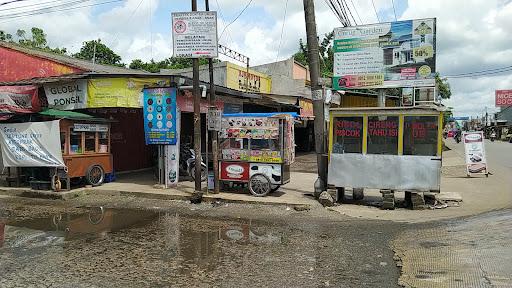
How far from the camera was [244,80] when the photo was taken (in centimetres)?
2589

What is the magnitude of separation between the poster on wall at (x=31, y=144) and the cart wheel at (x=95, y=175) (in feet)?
2.76

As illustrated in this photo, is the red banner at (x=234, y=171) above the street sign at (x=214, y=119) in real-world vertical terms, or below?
below

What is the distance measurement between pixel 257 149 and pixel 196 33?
11.1 ft

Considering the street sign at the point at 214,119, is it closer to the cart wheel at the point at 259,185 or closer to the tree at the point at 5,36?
the cart wheel at the point at 259,185

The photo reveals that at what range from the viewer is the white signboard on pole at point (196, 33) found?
441 inches

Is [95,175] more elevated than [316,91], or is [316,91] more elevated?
[316,91]

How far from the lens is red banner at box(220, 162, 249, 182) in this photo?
11617 millimetres

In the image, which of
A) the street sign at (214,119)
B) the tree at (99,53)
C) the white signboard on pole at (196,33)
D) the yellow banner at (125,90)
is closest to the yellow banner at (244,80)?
the yellow banner at (125,90)

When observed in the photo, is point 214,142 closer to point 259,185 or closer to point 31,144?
point 259,185

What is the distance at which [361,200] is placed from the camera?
1124 cm

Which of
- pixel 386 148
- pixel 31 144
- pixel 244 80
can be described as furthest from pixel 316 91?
pixel 244 80

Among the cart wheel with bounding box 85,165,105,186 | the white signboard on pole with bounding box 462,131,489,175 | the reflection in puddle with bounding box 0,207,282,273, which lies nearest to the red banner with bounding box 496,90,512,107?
the white signboard on pole with bounding box 462,131,489,175

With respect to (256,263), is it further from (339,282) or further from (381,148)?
(381,148)

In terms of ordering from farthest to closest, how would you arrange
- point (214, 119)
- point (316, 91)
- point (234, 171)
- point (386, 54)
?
point (234, 171) < point (214, 119) < point (386, 54) < point (316, 91)
